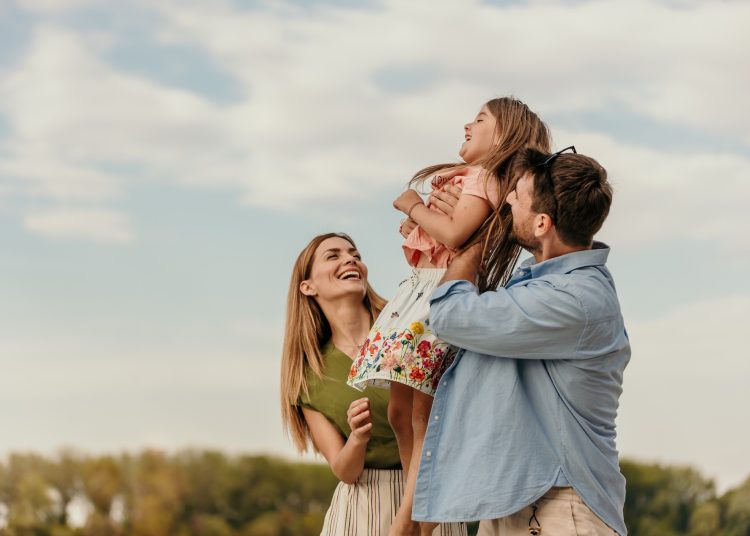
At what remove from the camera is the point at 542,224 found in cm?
277

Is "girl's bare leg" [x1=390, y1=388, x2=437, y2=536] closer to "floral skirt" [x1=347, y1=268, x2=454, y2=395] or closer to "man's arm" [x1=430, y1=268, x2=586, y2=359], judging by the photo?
"floral skirt" [x1=347, y1=268, x2=454, y2=395]

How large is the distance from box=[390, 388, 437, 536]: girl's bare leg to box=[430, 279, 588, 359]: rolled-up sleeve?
391 mm

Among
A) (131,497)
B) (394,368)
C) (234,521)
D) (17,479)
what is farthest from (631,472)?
(394,368)

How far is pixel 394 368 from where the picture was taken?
9.71 feet

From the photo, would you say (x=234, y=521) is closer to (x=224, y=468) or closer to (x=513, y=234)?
(x=224, y=468)

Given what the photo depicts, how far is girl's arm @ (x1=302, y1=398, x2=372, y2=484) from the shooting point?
3.30m

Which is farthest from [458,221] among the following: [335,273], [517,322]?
[335,273]

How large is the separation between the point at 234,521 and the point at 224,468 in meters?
0.54

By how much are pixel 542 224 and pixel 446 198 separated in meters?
0.41

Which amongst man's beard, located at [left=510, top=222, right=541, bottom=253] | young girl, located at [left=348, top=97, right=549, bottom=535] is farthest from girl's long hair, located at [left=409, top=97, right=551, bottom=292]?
man's beard, located at [left=510, top=222, right=541, bottom=253]

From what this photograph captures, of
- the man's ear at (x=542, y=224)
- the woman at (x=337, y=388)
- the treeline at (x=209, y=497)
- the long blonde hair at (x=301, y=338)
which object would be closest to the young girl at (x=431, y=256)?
the man's ear at (x=542, y=224)

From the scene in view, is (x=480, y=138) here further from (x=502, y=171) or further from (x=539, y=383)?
(x=539, y=383)

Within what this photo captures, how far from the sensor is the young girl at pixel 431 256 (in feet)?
9.76

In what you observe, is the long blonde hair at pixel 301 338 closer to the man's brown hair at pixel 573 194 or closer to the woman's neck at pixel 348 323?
the woman's neck at pixel 348 323
